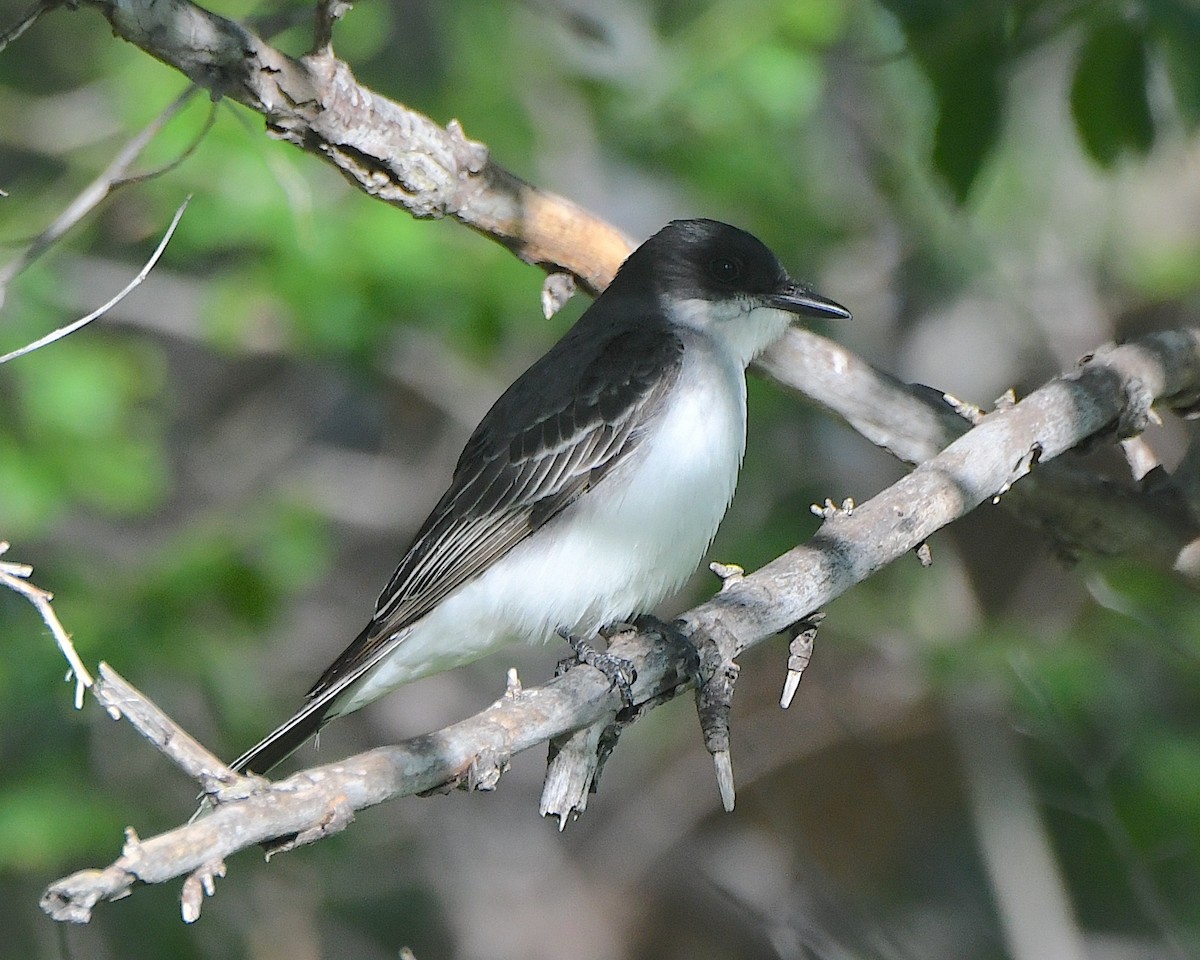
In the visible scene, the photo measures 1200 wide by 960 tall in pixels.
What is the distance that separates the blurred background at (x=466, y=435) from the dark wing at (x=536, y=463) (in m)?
1.08

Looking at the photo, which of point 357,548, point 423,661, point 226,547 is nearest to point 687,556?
point 423,661

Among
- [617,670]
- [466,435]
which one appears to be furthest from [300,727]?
[466,435]

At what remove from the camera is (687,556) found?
409cm

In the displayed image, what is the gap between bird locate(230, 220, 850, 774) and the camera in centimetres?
402

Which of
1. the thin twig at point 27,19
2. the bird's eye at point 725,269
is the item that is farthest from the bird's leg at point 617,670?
the thin twig at point 27,19

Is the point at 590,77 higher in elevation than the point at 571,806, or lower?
higher

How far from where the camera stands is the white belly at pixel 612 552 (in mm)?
4020

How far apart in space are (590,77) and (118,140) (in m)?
2.30

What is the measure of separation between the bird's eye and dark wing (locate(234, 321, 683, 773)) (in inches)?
11.4

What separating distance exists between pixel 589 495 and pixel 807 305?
890mm

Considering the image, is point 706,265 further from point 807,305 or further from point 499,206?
point 499,206

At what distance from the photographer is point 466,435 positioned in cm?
780

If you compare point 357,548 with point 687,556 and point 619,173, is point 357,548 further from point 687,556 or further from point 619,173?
point 687,556

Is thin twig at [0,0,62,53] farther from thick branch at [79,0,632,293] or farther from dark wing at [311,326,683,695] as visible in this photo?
dark wing at [311,326,683,695]
